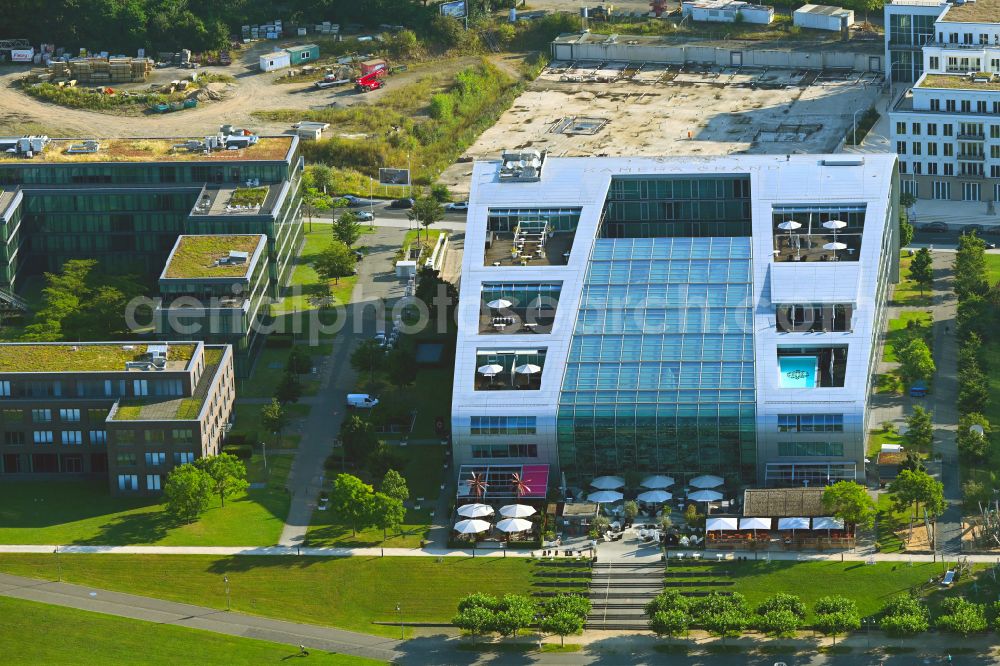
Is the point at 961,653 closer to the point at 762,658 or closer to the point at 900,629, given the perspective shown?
the point at 900,629

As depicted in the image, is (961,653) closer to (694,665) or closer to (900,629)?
(900,629)

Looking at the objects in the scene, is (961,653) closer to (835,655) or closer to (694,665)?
(835,655)

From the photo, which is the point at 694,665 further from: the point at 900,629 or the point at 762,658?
the point at 900,629

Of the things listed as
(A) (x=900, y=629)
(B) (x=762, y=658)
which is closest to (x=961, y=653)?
(A) (x=900, y=629)

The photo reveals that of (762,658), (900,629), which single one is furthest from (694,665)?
(900,629)

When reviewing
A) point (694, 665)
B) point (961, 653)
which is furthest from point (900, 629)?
point (694, 665)
